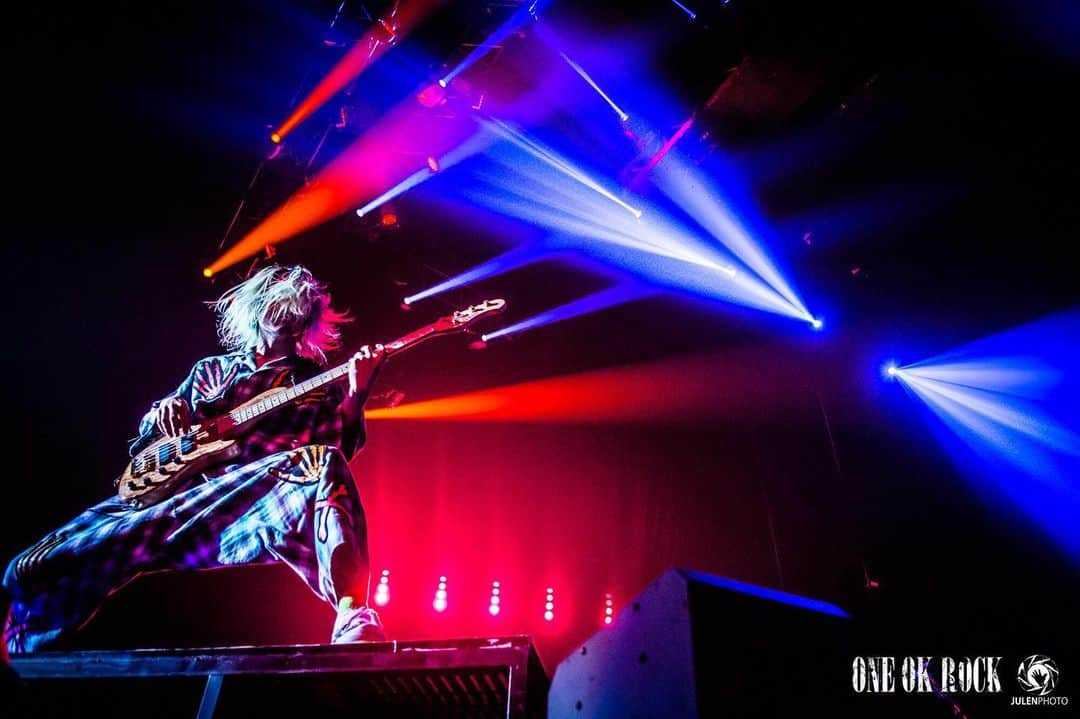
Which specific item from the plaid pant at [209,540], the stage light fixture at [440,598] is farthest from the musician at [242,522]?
the stage light fixture at [440,598]

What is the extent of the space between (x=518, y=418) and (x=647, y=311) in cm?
160

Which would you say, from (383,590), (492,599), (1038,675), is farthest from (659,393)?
(1038,675)

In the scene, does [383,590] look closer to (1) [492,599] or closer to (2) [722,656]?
(1) [492,599]

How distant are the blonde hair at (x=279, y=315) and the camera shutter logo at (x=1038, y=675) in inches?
196

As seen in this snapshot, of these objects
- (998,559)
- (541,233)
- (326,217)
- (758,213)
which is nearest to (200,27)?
(326,217)

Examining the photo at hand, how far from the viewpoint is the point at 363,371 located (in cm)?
321

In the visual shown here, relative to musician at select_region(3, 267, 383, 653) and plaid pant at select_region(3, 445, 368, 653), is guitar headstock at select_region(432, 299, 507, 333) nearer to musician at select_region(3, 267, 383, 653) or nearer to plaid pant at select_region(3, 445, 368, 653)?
musician at select_region(3, 267, 383, 653)

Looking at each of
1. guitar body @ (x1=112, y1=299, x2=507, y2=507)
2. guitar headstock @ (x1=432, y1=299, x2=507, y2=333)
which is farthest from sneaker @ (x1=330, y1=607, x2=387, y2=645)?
guitar headstock @ (x1=432, y1=299, x2=507, y2=333)

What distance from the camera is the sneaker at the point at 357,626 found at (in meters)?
2.04

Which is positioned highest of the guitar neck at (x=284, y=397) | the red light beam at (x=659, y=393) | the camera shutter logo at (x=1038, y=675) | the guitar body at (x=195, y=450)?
the red light beam at (x=659, y=393)

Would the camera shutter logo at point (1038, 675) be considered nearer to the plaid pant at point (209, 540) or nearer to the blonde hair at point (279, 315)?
the plaid pant at point (209, 540)

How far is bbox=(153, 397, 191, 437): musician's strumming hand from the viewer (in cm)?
309

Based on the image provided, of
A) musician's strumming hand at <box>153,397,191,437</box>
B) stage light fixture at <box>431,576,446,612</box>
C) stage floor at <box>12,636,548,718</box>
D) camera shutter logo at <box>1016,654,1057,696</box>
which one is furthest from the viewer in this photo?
stage light fixture at <box>431,576,446,612</box>

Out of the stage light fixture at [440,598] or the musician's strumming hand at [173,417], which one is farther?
the stage light fixture at [440,598]
